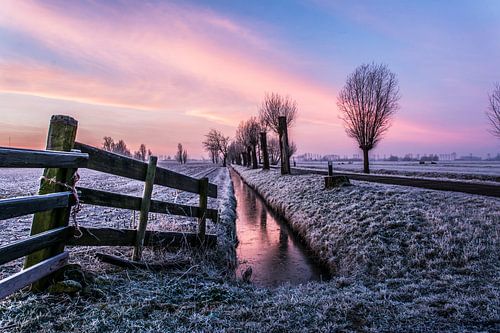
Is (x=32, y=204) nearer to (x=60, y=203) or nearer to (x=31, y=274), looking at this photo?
(x=60, y=203)

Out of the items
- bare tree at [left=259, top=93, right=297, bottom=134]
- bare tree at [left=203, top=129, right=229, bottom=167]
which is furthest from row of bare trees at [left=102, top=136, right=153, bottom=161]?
bare tree at [left=259, top=93, right=297, bottom=134]

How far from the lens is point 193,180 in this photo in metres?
6.48

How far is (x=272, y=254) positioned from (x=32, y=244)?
7076mm

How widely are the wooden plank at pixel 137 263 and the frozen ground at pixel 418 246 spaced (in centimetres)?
323

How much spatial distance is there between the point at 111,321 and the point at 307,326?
2134mm

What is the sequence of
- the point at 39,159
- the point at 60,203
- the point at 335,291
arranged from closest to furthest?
the point at 39,159 < the point at 60,203 < the point at 335,291

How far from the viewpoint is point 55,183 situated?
3764mm

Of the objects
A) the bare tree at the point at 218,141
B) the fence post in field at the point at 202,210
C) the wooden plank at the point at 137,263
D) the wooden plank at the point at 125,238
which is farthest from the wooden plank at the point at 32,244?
the bare tree at the point at 218,141

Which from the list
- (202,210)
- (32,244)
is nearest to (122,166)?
(32,244)

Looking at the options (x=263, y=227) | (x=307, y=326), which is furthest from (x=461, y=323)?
(x=263, y=227)

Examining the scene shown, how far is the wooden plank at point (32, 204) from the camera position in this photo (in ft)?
9.47

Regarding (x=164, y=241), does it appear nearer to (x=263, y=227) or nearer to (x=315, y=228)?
(x=315, y=228)

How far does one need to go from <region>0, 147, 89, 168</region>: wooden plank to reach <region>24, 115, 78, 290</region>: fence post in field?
0.54 ft

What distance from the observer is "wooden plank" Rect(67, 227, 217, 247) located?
14.3 feet
